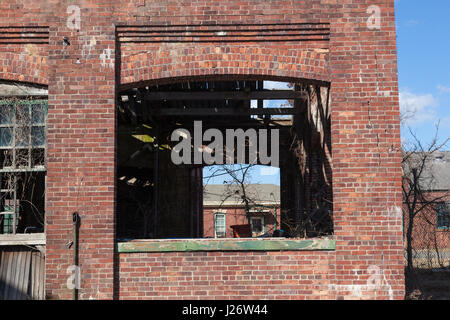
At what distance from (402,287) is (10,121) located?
6.36 meters

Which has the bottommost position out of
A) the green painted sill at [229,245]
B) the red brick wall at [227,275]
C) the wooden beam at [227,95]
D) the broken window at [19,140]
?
the red brick wall at [227,275]

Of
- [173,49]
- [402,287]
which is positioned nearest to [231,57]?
[173,49]

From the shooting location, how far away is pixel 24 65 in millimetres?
7383

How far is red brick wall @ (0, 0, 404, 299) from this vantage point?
6926mm

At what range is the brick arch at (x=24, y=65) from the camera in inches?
289

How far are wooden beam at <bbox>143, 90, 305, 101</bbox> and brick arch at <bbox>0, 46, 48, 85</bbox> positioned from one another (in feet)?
12.0

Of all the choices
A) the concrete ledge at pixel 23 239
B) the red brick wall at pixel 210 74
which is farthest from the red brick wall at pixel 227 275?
the concrete ledge at pixel 23 239

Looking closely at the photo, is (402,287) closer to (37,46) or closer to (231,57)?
(231,57)

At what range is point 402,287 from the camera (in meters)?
6.81

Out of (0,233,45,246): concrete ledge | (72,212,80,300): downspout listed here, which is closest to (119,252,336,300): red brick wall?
(72,212,80,300): downspout

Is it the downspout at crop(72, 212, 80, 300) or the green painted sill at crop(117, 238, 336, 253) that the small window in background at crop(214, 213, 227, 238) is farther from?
the downspout at crop(72, 212, 80, 300)

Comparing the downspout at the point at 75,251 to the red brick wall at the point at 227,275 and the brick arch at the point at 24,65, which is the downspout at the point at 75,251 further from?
the brick arch at the point at 24,65

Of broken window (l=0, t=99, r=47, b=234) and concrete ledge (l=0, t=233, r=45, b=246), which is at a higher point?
broken window (l=0, t=99, r=47, b=234)

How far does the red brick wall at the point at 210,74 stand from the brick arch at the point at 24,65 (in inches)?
0.6
